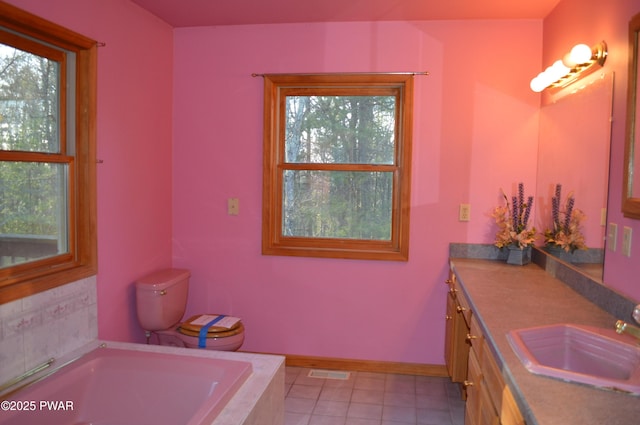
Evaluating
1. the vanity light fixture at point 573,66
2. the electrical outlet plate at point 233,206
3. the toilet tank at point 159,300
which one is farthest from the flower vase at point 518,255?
the toilet tank at point 159,300

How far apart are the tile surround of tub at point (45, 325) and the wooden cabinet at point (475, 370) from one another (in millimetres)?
1910

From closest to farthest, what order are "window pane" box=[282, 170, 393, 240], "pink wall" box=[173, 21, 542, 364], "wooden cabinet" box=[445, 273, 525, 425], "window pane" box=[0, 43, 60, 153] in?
"wooden cabinet" box=[445, 273, 525, 425] → "window pane" box=[0, 43, 60, 153] → "pink wall" box=[173, 21, 542, 364] → "window pane" box=[282, 170, 393, 240]

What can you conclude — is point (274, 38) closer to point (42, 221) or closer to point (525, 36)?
point (525, 36)

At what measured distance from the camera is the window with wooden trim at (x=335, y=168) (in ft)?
10.7

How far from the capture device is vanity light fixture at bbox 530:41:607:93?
7.12 ft

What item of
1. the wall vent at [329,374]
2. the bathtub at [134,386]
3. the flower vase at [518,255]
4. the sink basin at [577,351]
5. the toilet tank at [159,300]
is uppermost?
the flower vase at [518,255]

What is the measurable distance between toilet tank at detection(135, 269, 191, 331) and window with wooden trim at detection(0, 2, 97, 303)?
1.38ft

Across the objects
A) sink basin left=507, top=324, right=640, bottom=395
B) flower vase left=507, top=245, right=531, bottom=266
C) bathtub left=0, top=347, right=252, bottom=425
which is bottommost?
bathtub left=0, top=347, right=252, bottom=425

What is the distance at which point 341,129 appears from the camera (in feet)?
10.9

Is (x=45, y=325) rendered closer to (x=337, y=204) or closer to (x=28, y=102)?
(x=28, y=102)

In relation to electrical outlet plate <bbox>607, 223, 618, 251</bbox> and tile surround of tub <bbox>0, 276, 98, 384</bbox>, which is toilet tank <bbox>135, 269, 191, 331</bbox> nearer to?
tile surround of tub <bbox>0, 276, 98, 384</bbox>

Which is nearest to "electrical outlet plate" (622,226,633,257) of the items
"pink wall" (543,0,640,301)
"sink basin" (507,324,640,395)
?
"pink wall" (543,0,640,301)

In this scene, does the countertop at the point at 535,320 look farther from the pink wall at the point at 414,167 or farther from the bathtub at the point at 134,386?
the bathtub at the point at 134,386

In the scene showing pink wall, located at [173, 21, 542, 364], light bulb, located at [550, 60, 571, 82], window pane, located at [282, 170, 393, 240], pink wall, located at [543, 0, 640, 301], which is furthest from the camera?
window pane, located at [282, 170, 393, 240]
